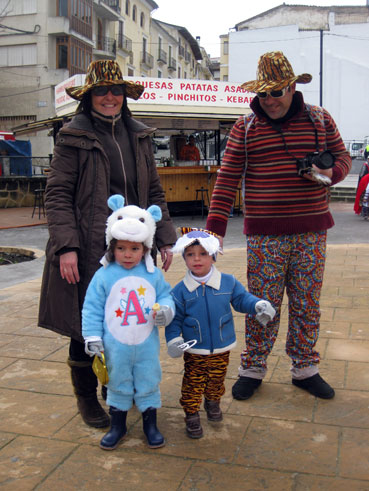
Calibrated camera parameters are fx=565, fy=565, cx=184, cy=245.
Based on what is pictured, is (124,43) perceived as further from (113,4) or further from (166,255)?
(166,255)

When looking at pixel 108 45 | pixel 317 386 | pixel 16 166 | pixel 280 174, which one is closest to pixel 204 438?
pixel 317 386

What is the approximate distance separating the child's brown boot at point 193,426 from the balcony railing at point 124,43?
40127 mm

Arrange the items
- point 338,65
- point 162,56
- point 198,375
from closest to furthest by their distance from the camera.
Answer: point 198,375 → point 338,65 → point 162,56

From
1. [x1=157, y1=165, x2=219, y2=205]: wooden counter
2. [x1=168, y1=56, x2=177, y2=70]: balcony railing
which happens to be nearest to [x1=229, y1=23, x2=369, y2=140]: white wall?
[x1=168, y1=56, x2=177, y2=70]: balcony railing

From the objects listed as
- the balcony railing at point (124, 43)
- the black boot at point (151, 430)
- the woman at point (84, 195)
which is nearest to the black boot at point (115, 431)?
the black boot at point (151, 430)

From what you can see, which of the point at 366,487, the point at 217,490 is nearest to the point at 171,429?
the point at 217,490

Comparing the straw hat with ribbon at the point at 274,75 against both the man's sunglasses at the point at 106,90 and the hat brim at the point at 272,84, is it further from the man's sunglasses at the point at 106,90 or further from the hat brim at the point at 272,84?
the man's sunglasses at the point at 106,90

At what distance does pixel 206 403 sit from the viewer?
305 centimetres

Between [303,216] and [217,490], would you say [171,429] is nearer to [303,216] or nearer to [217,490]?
[217,490]

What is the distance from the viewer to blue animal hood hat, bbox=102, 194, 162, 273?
8.66ft

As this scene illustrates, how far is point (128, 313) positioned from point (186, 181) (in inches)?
464

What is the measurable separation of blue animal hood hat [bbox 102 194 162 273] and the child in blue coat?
176mm

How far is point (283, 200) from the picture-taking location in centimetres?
328

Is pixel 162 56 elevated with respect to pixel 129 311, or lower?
elevated
